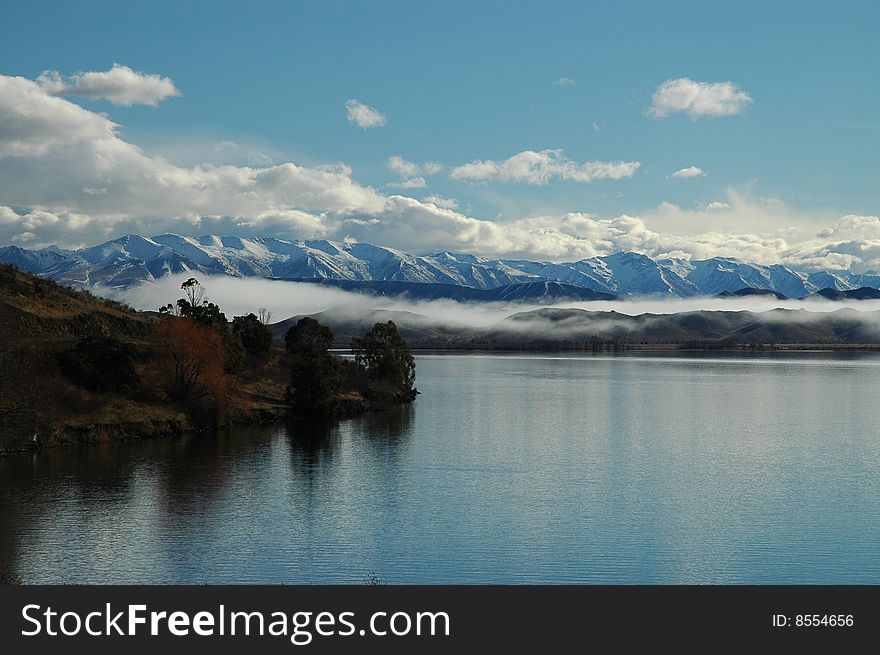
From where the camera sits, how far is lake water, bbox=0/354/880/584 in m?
39.3

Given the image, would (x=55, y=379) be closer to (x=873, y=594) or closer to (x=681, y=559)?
(x=681, y=559)

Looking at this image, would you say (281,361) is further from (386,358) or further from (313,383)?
(313,383)

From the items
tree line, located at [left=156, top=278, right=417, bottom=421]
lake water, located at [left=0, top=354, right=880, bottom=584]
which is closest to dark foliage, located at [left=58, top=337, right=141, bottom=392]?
tree line, located at [left=156, top=278, right=417, bottom=421]

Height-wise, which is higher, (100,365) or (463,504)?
(100,365)

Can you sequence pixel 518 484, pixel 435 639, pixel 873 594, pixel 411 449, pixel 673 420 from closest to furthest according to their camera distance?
pixel 435 639 → pixel 873 594 → pixel 518 484 → pixel 411 449 → pixel 673 420

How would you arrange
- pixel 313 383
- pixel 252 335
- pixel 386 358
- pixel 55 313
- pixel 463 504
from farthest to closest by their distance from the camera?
pixel 386 358 < pixel 252 335 < pixel 55 313 < pixel 313 383 < pixel 463 504

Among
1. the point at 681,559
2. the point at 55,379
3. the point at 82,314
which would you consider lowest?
the point at 681,559

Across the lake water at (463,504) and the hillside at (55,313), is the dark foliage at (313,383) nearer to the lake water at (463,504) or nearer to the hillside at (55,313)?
the lake water at (463,504)

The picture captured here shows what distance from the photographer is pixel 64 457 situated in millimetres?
69000

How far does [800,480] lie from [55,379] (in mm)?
63842

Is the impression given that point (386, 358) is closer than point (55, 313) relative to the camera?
No

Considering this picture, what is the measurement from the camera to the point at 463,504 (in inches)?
2067

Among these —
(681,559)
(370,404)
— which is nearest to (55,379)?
(370,404)

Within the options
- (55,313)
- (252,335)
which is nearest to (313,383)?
(252,335)
